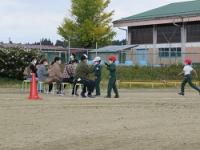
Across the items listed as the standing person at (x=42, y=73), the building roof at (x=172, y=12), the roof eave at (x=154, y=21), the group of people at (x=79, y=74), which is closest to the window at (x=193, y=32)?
the roof eave at (x=154, y=21)

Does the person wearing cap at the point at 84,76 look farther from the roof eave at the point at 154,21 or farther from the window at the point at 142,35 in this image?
the window at the point at 142,35

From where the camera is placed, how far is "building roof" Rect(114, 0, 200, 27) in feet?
170

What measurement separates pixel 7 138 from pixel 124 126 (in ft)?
10.1

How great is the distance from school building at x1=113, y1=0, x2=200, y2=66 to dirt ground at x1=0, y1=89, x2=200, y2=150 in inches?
1157

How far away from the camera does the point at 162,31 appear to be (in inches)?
2147

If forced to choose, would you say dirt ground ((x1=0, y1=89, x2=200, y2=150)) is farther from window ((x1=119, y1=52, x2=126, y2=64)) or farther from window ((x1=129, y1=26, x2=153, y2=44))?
window ((x1=129, y1=26, x2=153, y2=44))

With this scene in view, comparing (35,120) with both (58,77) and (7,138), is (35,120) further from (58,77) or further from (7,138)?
(58,77)

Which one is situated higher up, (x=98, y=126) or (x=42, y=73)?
(x=42, y=73)

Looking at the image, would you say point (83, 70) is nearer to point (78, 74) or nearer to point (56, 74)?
point (78, 74)

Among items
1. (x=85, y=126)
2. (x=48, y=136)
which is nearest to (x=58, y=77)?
(x=85, y=126)

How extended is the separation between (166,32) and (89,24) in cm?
925

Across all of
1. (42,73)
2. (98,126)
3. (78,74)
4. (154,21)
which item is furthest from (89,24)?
(98,126)

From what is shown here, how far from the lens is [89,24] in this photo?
196 ft

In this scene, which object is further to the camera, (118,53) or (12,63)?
(118,53)
